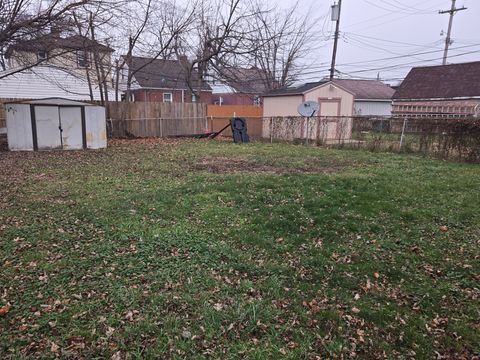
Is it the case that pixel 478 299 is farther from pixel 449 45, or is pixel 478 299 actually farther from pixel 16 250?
pixel 449 45

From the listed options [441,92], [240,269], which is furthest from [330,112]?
[240,269]

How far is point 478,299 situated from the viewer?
3.12 metres

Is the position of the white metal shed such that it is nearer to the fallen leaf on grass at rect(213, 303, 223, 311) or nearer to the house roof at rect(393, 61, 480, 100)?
the fallen leaf on grass at rect(213, 303, 223, 311)

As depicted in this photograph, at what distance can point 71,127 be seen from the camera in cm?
1190

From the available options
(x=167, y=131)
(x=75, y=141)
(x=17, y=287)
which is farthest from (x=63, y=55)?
(x=17, y=287)

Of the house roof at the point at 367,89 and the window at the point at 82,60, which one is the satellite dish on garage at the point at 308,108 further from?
the house roof at the point at 367,89

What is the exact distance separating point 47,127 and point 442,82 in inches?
955

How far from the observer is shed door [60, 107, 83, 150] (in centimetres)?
1171

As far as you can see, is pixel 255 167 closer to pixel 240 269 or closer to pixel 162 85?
pixel 240 269

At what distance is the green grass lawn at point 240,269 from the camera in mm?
2596

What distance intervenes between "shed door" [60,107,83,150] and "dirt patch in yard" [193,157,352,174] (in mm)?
5031

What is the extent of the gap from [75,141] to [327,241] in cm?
1041

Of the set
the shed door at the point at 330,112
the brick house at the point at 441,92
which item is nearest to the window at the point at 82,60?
the shed door at the point at 330,112

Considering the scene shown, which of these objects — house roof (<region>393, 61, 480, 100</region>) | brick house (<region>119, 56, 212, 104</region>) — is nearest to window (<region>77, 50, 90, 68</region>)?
brick house (<region>119, 56, 212, 104</region>)
